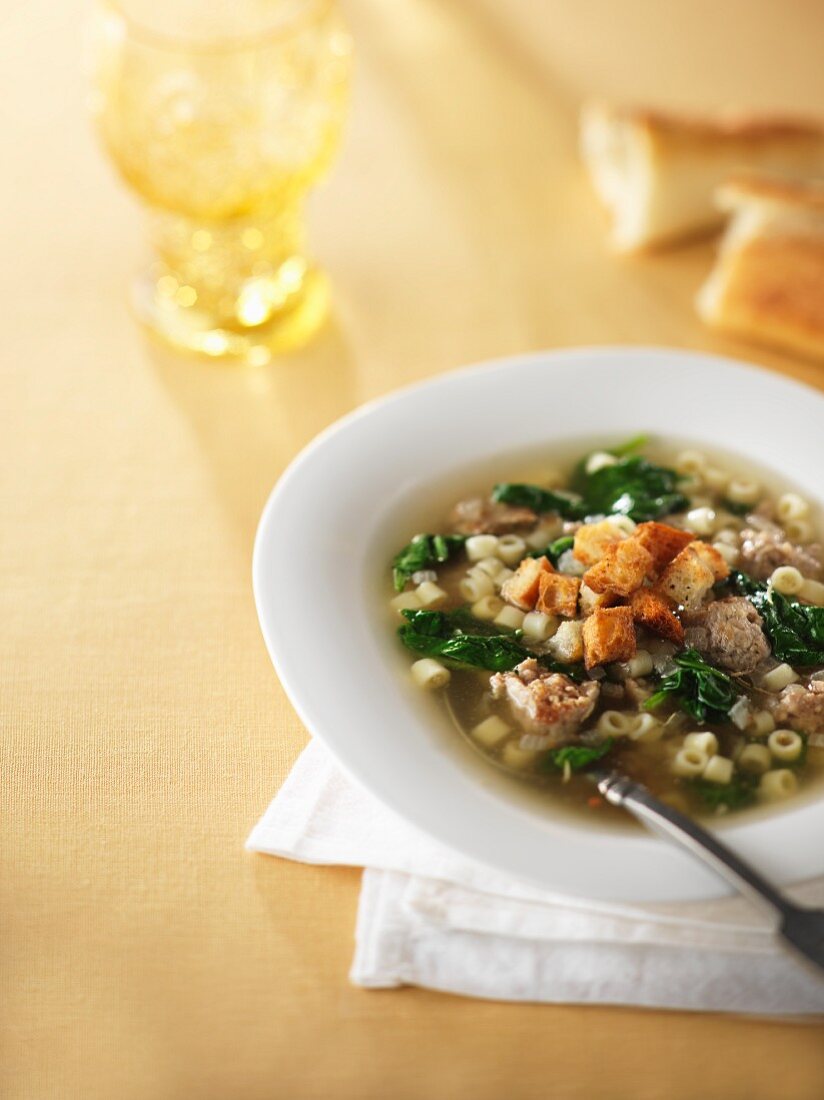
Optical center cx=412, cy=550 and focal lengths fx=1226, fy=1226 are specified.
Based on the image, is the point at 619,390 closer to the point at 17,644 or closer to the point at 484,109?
the point at 17,644

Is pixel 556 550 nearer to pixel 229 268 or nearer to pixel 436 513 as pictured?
pixel 436 513

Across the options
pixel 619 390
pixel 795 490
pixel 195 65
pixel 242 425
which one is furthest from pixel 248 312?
pixel 795 490

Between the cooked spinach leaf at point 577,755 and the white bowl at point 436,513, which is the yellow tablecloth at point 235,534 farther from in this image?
the cooked spinach leaf at point 577,755

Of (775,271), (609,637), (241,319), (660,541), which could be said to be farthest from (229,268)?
(609,637)

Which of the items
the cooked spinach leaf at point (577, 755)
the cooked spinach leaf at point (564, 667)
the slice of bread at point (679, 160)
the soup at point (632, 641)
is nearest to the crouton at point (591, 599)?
the soup at point (632, 641)

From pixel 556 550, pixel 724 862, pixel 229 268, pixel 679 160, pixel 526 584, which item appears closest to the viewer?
pixel 724 862

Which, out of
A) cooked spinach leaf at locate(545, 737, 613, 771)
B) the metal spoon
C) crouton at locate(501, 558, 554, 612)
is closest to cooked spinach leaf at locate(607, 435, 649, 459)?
crouton at locate(501, 558, 554, 612)

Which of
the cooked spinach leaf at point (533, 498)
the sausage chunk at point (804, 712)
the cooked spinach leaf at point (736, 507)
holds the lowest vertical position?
the cooked spinach leaf at point (533, 498)
